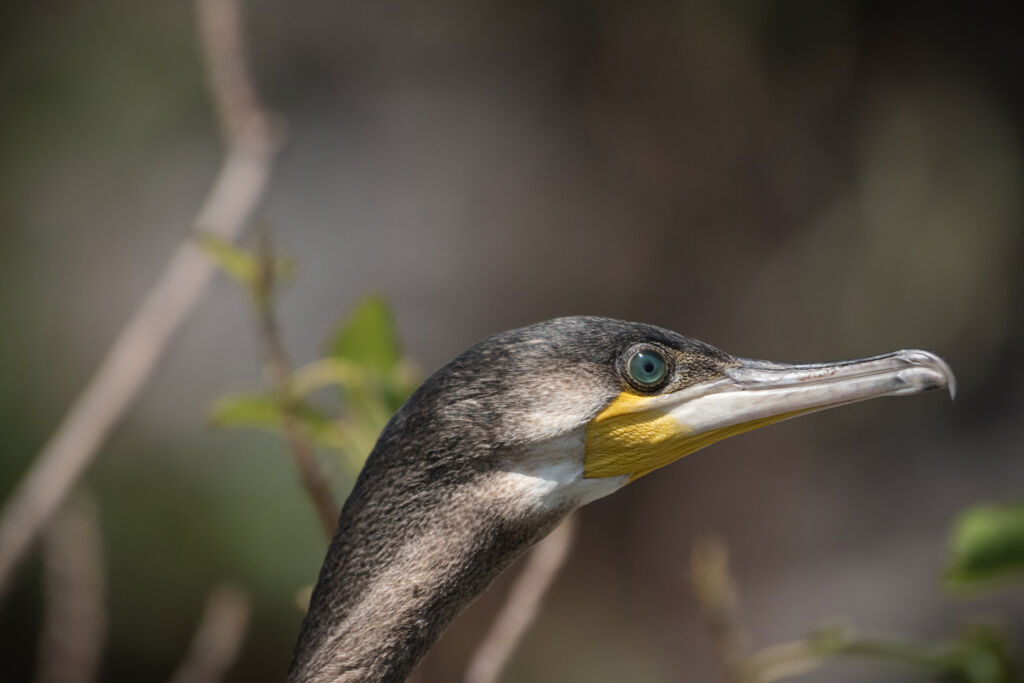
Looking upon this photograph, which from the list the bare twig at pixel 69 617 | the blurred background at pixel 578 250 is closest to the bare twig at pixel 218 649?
the bare twig at pixel 69 617

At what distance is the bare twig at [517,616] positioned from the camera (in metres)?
1.22

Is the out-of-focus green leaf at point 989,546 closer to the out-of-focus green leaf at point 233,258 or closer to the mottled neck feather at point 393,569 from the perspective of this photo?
the mottled neck feather at point 393,569

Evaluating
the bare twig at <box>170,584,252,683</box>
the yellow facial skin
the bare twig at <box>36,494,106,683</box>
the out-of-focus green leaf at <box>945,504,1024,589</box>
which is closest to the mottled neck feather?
the yellow facial skin

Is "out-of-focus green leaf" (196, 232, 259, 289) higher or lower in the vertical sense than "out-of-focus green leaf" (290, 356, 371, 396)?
higher

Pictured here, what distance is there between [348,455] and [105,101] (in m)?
2.94

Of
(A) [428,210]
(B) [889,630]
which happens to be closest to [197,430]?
(A) [428,210]

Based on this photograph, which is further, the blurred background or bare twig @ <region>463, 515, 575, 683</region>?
the blurred background

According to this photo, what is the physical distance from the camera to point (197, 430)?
350 cm

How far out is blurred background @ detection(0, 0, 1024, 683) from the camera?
3451mm

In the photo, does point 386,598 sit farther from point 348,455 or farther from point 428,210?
point 428,210

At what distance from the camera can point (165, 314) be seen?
4.85ft

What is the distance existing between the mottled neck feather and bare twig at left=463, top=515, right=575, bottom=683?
9.5 inches

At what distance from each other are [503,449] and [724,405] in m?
0.21

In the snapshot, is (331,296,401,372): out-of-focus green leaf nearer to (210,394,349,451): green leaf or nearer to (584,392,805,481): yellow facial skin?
(210,394,349,451): green leaf
